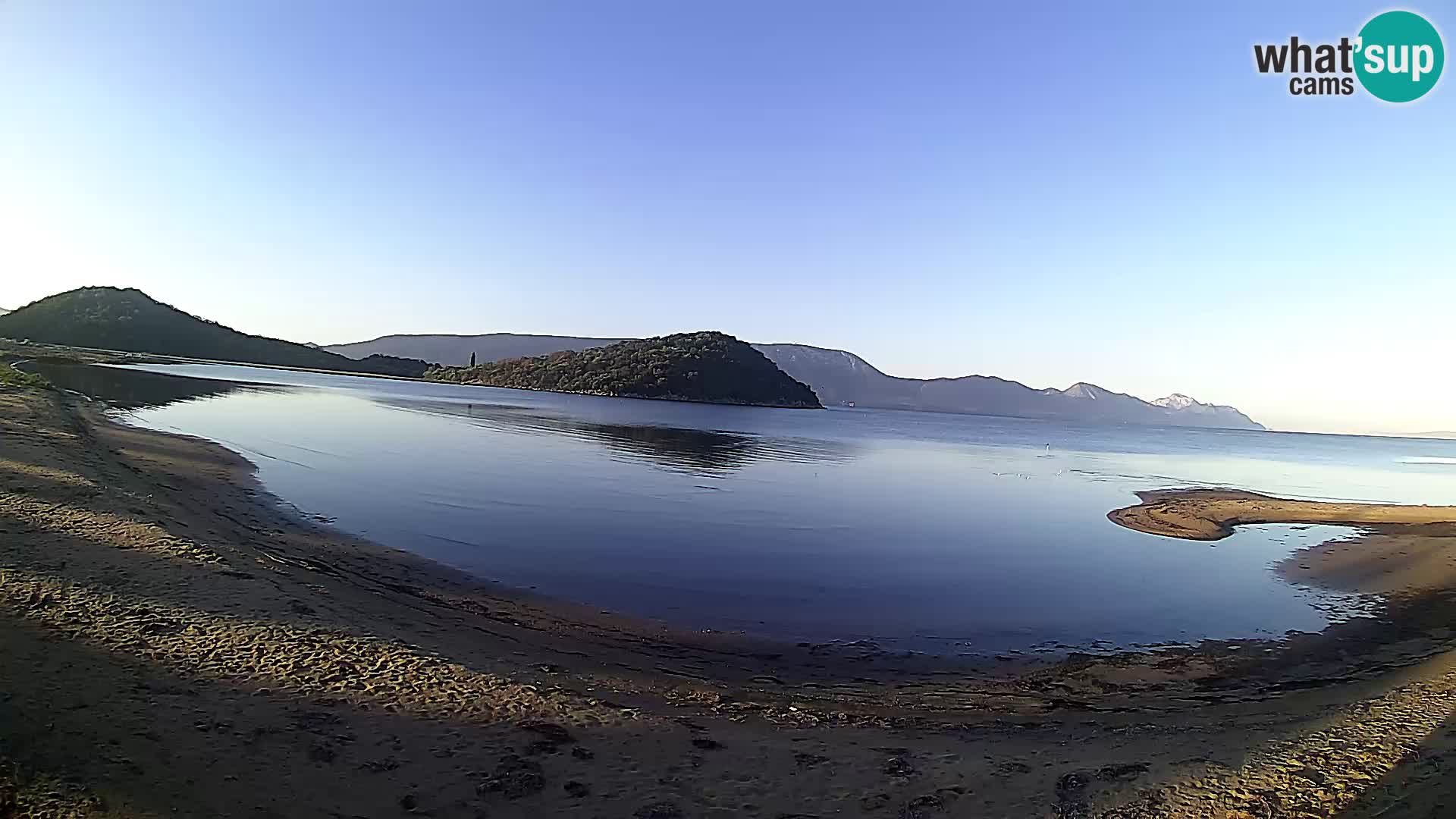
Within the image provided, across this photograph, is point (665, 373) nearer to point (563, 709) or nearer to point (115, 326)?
point (115, 326)

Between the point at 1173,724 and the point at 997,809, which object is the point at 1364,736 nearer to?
the point at 1173,724

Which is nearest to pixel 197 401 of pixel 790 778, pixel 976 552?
pixel 976 552

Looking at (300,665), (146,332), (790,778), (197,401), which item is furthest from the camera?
(146,332)

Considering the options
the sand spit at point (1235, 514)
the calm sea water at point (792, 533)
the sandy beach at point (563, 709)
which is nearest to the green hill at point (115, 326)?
the calm sea water at point (792, 533)

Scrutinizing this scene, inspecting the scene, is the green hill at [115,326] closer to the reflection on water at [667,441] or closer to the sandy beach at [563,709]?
the reflection on water at [667,441]

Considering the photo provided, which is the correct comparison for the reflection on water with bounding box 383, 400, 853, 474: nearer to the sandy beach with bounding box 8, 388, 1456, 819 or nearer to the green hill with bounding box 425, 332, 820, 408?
the sandy beach with bounding box 8, 388, 1456, 819

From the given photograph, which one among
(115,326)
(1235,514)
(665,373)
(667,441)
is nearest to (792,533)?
(1235,514)
